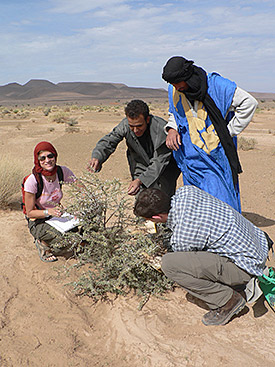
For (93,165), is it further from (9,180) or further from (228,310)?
(9,180)

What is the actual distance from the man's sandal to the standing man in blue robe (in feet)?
5.59

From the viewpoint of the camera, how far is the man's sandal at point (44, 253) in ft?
13.0

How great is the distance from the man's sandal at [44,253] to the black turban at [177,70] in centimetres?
219

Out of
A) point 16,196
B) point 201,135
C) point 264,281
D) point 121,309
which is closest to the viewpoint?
point 264,281

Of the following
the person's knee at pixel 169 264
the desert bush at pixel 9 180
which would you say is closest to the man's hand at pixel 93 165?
the person's knee at pixel 169 264

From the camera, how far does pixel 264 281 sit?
289 cm

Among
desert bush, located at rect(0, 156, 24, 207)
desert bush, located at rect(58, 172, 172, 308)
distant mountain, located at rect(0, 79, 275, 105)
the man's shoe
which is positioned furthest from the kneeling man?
distant mountain, located at rect(0, 79, 275, 105)

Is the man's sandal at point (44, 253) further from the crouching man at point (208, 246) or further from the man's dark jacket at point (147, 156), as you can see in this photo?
the crouching man at point (208, 246)

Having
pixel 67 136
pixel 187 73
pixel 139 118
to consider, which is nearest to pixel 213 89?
pixel 187 73

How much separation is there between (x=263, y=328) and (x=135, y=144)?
2094 mm

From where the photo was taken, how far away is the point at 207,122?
3352mm

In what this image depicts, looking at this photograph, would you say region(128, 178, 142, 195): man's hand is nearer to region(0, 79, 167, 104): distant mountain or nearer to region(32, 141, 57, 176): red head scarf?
region(32, 141, 57, 176): red head scarf

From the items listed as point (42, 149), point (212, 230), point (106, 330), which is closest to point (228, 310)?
point (212, 230)

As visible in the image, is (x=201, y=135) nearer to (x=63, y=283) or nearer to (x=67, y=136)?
(x=63, y=283)
